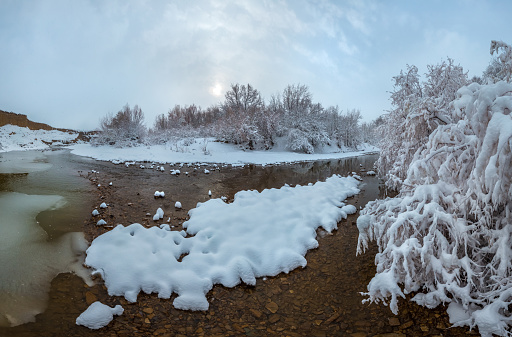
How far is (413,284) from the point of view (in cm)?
374

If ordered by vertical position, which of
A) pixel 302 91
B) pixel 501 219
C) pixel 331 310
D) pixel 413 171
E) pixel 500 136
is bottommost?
pixel 331 310

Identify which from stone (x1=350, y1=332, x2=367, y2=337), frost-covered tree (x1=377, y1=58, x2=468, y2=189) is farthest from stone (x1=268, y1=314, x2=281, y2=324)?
frost-covered tree (x1=377, y1=58, x2=468, y2=189)

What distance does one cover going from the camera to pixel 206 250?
508 centimetres

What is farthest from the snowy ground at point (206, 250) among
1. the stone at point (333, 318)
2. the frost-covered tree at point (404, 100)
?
the frost-covered tree at point (404, 100)

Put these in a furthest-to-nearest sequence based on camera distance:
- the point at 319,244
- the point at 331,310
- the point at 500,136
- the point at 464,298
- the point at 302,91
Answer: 1. the point at 302,91
2. the point at 319,244
3. the point at 331,310
4. the point at 464,298
5. the point at 500,136

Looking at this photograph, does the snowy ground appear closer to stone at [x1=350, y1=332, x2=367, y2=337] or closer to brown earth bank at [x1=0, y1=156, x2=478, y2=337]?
brown earth bank at [x1=0, y1=156, x2=478, y2=337]

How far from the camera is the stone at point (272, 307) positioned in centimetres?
372

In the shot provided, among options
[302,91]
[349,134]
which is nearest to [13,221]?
[302,91]

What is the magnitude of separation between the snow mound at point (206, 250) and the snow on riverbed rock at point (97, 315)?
32cm

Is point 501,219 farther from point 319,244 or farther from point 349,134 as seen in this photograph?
point 349,134

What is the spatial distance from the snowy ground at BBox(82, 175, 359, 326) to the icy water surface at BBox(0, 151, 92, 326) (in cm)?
66

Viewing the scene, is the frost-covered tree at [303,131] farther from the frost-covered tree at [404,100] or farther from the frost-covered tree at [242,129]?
the frost-covered tree at [404,100]

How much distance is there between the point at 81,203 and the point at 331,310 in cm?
867

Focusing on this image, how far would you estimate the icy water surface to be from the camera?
3525mm
